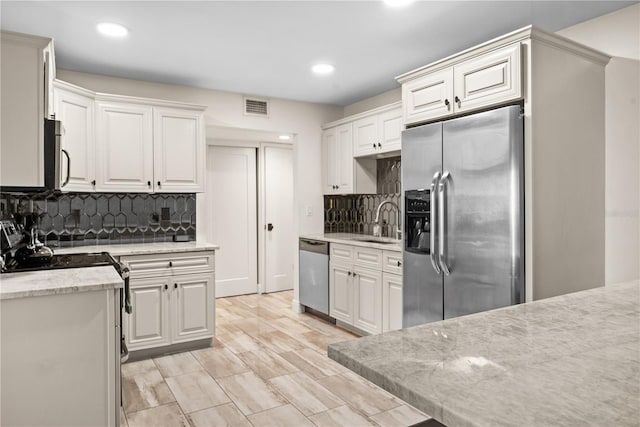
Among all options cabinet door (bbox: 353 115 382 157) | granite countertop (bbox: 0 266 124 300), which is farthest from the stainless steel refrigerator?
granite countertop (bbox: 0 266 124 300)

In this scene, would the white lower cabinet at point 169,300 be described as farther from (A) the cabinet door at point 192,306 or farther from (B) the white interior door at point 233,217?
(B) the white interior door at point 233,217

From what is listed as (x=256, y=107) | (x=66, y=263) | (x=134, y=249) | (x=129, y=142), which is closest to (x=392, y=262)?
(x=134, y=249)

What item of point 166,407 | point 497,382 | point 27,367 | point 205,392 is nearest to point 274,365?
point 205,392

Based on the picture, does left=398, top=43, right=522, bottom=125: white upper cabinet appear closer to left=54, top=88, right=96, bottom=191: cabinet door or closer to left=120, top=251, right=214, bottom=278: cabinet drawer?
left=120, top=251, right=214, bottom=278: cabinet drawer

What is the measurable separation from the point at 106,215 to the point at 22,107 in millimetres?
1912

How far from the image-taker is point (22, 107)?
2.17m

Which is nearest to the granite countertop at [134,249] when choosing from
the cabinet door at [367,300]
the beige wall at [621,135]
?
the cabinet door at [367,300]

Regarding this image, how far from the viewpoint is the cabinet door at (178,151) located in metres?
3.80

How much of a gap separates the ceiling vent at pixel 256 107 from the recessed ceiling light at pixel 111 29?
65.7 inches

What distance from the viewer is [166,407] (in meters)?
2.59

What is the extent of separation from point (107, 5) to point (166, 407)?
240 centimetres

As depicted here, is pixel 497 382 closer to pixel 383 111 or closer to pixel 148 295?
pixel 148 295

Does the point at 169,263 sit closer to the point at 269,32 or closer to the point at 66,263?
the point at 66,263

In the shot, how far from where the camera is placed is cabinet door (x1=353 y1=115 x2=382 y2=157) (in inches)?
164
